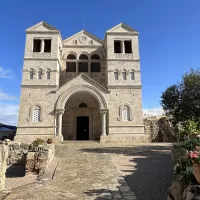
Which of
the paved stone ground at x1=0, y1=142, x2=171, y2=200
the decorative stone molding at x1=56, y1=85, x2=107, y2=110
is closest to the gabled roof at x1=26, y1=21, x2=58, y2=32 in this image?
the decorative stone molding at x1=56, y1=85, x2=107, y2=110

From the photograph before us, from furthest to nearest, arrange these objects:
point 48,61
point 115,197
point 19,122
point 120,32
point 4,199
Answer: point 120,32 < point 48,61 < point 19,122 < point 115,197 < point 4,199

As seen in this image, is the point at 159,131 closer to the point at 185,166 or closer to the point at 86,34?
the point at 86,34

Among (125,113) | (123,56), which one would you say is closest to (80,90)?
(125,113)

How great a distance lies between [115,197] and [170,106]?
1348 cm

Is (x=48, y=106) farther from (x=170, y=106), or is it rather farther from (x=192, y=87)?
(x=192, y=87)

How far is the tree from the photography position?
16.4 metres

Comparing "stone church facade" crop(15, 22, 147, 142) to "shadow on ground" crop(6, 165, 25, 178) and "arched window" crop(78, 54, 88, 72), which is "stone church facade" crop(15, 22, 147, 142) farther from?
"shadow on ground" crop(6, 165, 25, 178)

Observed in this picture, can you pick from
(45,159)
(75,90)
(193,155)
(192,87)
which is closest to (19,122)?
(75,90)

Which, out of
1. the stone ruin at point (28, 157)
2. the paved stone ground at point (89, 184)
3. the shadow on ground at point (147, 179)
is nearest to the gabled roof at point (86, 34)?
the stone ruin at point (28, 157)

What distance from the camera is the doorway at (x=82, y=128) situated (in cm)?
2437

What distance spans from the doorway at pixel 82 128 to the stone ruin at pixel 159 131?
838 centimetres

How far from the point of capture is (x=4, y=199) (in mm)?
5363

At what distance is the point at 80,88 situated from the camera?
22266 mm

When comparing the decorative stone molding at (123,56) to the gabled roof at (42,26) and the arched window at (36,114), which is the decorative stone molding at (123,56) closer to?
the gabled roof at (42,26)
